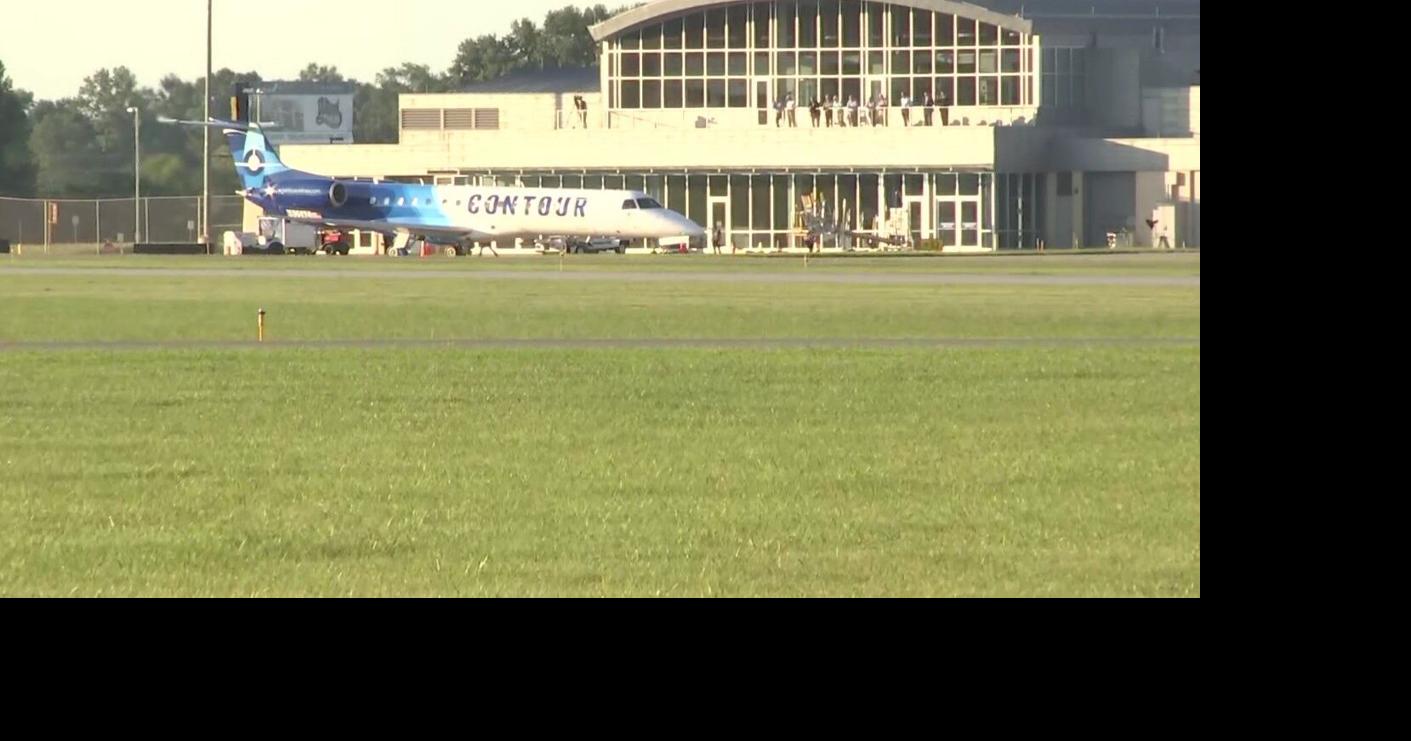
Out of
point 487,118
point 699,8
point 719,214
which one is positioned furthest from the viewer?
point 487,118

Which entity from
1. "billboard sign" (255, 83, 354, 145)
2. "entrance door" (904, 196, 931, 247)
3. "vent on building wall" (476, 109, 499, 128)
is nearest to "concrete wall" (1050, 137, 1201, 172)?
"entrance door" (904, 196, 931, 247)

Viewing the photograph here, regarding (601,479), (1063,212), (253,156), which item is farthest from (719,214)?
(601,479)

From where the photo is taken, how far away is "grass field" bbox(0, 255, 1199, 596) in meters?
13.5

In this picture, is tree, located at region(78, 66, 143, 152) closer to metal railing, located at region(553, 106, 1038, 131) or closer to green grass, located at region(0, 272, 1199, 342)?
metal railing, located at region(553, 106, 1038, 131)

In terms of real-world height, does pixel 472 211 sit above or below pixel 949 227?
above

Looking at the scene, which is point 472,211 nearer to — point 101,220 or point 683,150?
point 683,150

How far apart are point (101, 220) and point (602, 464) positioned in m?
117

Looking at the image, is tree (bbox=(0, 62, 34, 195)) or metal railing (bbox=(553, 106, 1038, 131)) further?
tree (bbox=(0, 62, 34, 195))

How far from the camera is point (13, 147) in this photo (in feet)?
463

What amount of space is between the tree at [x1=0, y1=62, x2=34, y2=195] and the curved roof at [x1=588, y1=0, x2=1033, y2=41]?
3876cm

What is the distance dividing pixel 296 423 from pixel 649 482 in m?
6.09
